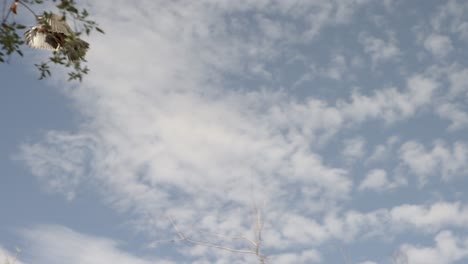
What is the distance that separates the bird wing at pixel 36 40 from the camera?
9039mm

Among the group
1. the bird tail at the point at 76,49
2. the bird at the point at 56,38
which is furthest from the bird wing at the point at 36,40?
the bird tail at the point at 76,49

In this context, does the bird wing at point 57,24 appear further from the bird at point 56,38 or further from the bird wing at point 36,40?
the bird wing at point 36,40

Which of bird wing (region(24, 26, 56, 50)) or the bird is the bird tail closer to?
the bird

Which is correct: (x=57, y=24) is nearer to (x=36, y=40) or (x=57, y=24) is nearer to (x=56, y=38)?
(x=56, y=38)

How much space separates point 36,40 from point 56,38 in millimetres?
474

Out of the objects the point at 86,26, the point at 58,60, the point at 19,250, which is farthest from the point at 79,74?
the point at 19,250

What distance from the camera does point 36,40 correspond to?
9.09 m

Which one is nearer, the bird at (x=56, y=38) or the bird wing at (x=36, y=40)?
the bird at (x=56, y=38)

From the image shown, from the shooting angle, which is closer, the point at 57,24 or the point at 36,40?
the point at 57,24

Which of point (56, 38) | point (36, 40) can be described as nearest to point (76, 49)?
point (56, 38)

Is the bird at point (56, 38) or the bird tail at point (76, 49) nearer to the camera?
the bird at point (56, 38)

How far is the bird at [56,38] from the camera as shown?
8.57m

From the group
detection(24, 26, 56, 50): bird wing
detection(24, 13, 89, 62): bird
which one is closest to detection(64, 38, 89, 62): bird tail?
detection(24, 13, 89, 62): bird

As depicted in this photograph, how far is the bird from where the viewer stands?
857cm
